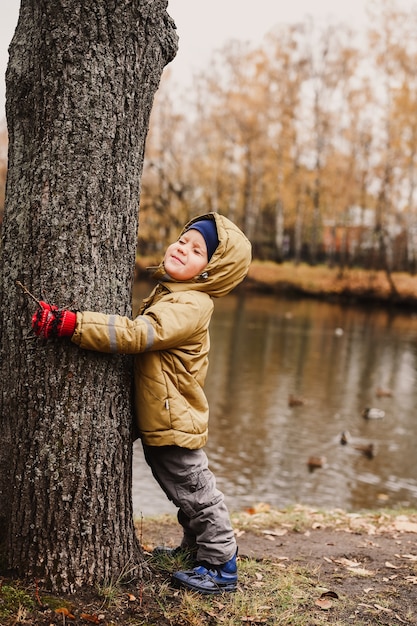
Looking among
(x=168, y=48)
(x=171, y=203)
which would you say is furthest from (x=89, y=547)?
(x=171, y=203)

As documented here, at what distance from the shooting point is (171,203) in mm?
38156

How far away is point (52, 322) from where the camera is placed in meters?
3.06

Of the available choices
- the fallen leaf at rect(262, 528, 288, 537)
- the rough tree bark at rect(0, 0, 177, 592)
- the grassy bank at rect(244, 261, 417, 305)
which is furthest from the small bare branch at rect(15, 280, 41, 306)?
the grassy bank at rect(244, 261, 417, 305)

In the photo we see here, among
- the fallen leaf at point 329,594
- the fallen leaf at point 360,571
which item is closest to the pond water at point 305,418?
the fallen leaf at point 360,571

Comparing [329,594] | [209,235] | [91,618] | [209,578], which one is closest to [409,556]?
[329,594]

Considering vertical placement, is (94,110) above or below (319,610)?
above

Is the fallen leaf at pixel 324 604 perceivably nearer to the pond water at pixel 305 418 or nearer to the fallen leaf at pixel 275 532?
the fallen leaf at pixel 275 532

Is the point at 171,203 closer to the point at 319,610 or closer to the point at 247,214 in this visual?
the point at 247,214

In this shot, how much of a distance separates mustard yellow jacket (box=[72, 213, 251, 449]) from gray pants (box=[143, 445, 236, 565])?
0.14 meters

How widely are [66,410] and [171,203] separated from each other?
3559cm

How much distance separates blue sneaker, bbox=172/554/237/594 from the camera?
11.5 feet

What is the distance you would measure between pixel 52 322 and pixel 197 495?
3.93ft

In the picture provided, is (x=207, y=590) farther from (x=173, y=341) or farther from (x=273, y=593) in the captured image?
(x=173, y=341)

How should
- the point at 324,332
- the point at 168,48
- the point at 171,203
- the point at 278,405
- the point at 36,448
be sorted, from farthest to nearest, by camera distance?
1. the point at 171,203
2. the point at 324,332
3. the point at 278,405
4. the point at 168,48
5. the point at 36,448
